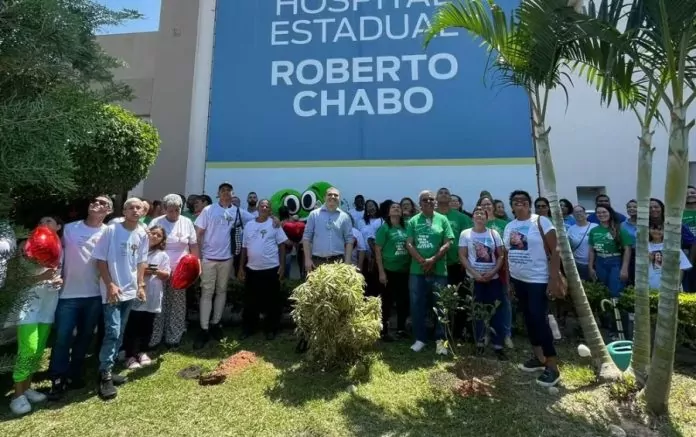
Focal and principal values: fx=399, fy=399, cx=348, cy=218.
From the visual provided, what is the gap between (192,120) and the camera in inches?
368

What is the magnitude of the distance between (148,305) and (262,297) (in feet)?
4.25

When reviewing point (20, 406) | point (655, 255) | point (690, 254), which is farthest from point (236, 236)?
point (690, 254)

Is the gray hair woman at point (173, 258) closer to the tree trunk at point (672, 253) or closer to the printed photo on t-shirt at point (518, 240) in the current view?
the printed photo on t-shirt at point (518, 240)

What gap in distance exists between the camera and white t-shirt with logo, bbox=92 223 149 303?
3.71 meters

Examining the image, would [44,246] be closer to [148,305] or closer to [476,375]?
[148,305]

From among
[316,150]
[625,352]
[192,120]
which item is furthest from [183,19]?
[625,352]

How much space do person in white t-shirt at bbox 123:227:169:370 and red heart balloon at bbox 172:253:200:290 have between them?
0.11 meters

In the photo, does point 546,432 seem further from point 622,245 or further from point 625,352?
point 622,245

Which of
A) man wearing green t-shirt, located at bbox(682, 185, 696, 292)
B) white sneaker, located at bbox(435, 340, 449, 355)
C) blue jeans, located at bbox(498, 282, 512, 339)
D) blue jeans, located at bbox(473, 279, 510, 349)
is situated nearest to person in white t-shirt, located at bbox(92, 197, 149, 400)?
white sneaker, located at bbox(435, 340, 449, 355)

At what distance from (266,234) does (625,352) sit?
3.91 m

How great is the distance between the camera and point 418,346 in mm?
4469

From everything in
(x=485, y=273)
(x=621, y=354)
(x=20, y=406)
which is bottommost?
(x=20, y=406)

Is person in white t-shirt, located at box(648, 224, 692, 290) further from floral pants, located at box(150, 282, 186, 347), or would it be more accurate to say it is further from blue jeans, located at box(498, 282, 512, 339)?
floral pants, located at box(150, 282, 186, 347)

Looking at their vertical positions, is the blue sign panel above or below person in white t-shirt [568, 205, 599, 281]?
above
